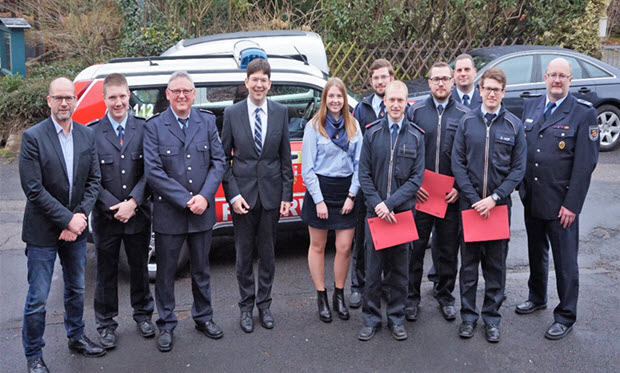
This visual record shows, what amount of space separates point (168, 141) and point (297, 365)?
185 cm

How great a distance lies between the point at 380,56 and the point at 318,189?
8794 mm

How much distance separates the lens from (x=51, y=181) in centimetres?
441

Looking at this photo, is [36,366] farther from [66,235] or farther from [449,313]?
[449,313]

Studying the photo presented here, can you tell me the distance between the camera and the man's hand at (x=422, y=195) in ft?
17.3

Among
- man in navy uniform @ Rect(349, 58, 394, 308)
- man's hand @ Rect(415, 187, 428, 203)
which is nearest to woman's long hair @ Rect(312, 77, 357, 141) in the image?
man in navy uniform @ Rect(349, 58, 394, 308)

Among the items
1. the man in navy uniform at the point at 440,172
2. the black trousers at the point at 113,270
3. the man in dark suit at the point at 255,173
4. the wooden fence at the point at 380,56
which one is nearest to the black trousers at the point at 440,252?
the man in navy uniform at the point at 440,172

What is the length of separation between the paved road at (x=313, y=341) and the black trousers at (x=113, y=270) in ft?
0.88

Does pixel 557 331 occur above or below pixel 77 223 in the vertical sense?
below

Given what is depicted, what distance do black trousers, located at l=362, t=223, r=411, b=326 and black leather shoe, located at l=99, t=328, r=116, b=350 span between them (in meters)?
1.91

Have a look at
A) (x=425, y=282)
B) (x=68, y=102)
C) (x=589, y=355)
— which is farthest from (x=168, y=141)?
(x=589, y=355)

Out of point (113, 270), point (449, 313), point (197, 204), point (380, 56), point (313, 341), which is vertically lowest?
point (313, 341)

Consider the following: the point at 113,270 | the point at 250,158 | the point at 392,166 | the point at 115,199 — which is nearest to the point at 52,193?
the point at 115,199

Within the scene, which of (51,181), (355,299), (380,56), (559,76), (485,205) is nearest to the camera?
(51,181)

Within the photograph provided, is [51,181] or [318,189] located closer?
[51,181]
